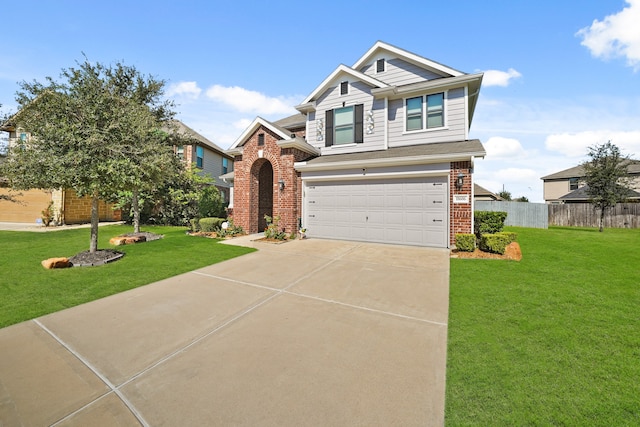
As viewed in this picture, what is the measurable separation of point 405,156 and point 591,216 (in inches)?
831

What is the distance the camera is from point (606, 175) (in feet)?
51.9

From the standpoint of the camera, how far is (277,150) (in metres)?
11.6

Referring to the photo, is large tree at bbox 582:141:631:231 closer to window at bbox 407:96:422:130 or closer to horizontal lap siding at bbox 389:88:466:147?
horizontal lap siding at bbox 389:88:466:147

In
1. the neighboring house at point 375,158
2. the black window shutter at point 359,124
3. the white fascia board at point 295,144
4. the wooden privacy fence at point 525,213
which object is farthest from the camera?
the wooden privacy fence at point 525,213

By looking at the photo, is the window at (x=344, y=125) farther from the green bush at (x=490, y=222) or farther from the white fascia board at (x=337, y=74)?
the green bush at (x=490, y=222)

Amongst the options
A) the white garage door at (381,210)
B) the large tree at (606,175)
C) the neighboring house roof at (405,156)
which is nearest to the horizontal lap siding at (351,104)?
the neighboring house roof at (405,156)

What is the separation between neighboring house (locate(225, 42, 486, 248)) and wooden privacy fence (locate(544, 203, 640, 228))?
15.3 meters

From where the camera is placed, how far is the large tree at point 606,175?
1569 centimetres

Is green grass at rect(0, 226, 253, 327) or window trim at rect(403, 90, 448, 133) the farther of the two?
window trim at rect(403, 90, 448, 133)

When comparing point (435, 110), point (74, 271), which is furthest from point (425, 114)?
point (74, 271)

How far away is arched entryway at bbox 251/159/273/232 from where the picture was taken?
1256 centimetres

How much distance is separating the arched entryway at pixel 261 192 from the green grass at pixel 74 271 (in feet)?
11.1

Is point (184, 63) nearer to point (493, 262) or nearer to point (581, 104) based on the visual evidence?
point (493, 262)

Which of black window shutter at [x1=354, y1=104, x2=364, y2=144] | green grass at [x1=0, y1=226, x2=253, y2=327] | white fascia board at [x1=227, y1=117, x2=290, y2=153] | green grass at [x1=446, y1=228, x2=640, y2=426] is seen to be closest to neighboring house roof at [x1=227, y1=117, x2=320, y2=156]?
white fascia board at [x1=227, y1=117, x2=290, y2=153]
